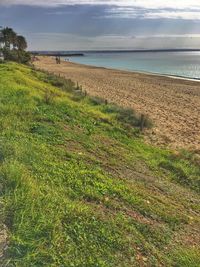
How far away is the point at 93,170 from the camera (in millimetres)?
7059

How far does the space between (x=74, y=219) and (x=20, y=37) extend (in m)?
72.5

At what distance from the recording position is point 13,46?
69.8 metres

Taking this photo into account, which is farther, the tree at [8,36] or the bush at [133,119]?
the tree at [8,36]

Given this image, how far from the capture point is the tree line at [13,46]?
50.3 meters

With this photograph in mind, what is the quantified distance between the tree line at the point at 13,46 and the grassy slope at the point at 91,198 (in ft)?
139

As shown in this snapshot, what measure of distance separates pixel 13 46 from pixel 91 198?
6830 cm

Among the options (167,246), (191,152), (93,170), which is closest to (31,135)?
(93,170)

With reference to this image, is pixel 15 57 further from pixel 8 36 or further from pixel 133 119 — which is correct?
pixel 133 119

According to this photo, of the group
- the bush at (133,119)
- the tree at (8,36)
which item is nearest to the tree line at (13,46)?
the tree at (8,36)

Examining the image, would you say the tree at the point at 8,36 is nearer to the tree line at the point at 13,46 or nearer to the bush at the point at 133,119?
the tree line at the point at 13,46

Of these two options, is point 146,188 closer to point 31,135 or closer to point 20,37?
point 31,135

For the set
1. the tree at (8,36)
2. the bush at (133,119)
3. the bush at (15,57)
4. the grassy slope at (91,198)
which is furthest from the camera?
the tree at (8,36)

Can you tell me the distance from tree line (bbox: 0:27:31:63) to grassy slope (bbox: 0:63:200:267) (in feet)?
139

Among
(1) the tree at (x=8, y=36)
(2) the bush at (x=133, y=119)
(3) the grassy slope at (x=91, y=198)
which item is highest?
(1) the tree at (x=8, y=36)
